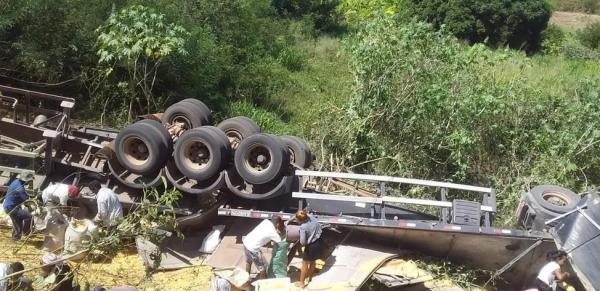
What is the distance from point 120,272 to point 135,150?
157cm

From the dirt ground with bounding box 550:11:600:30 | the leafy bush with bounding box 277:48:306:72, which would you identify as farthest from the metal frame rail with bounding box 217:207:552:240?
the dirt ground with bounding box 550:11:600:30

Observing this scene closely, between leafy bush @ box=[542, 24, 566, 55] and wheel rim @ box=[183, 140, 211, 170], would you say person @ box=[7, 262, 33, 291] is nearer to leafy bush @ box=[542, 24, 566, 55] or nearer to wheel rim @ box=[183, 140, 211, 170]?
wheel rim @ box=[183, 140, 211, 170]

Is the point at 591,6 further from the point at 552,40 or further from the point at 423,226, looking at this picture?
the point at 423,226

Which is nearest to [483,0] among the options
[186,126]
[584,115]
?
[584,115]

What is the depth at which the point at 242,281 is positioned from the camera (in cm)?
666

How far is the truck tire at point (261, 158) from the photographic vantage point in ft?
24.6

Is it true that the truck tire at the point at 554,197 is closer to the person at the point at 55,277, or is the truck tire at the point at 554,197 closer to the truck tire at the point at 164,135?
the truck tire at the point at 164,135

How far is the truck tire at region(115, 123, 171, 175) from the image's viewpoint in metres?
7.57

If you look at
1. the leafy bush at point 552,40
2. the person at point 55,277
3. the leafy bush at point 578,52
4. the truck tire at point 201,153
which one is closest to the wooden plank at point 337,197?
the truck tire at point 201,153

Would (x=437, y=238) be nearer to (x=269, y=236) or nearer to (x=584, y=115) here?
(x=269, y=236)

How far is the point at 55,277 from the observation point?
613cm

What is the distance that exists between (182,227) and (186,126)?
185 cm

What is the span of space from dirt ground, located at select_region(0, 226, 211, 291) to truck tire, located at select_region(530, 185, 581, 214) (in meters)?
4.32

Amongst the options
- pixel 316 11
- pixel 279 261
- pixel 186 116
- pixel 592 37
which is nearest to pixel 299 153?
pixel 186 116
